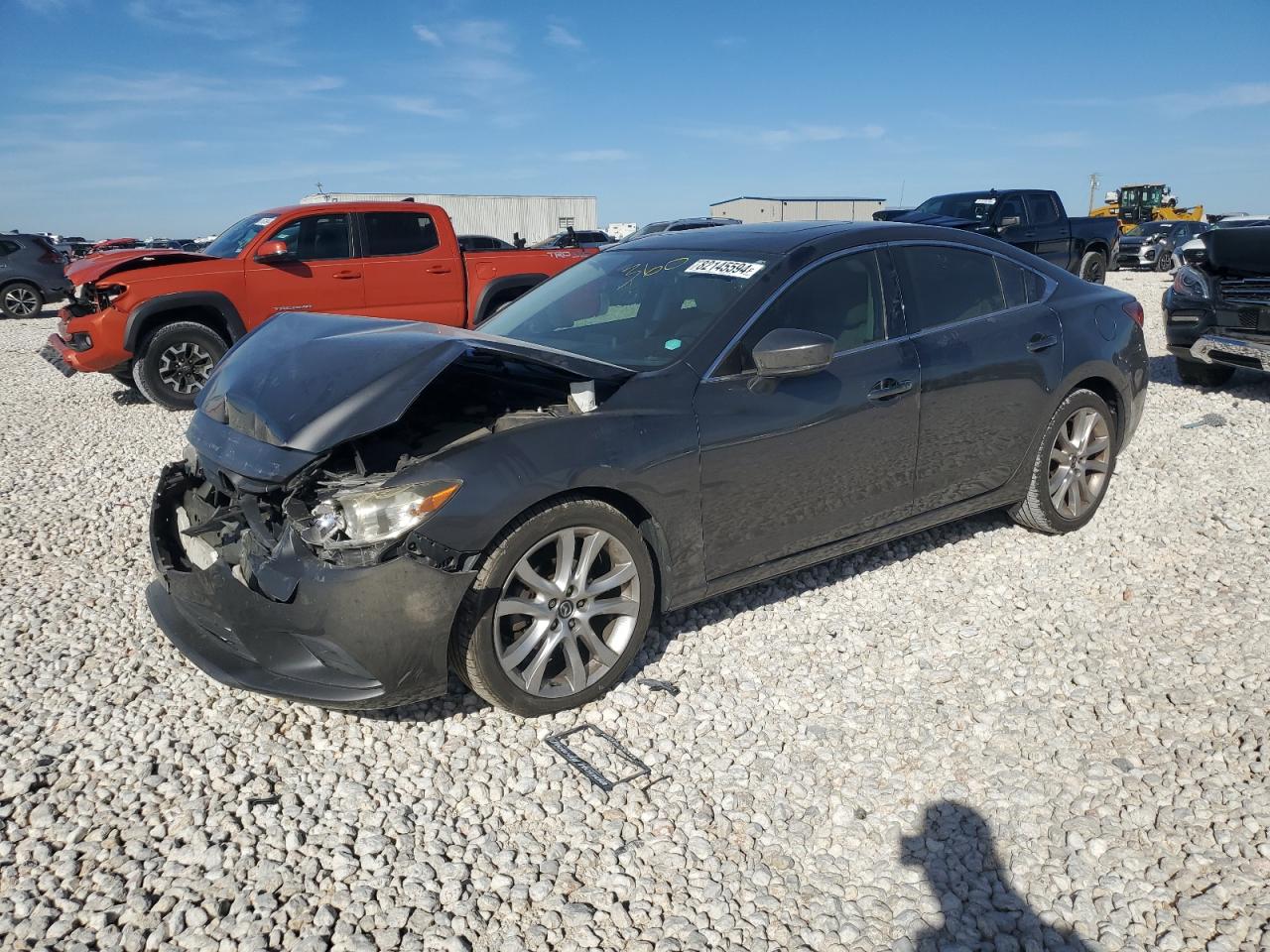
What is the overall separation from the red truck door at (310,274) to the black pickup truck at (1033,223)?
950 cm

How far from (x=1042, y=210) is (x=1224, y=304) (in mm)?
9055

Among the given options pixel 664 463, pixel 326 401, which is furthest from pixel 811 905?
pixel 326 401

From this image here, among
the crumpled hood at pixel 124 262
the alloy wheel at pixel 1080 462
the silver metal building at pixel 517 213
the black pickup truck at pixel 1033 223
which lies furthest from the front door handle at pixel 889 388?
the silver metal building at pixel 517 213

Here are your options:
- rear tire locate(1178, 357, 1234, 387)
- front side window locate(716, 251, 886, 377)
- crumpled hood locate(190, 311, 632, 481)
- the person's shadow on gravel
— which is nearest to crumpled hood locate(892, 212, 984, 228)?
rear tire locate(1178, 357, 1234, 387)

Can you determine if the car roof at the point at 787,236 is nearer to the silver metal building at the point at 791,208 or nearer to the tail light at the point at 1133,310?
the tail light at the point at 1133,310

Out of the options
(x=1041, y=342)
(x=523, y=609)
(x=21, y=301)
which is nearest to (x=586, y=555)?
(x=523, y=609)

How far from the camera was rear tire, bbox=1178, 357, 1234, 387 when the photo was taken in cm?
855

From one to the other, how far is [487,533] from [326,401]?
2.26ft

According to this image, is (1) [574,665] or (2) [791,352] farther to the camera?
(2) [791,352]

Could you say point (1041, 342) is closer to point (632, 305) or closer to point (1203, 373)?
point (632, 305)

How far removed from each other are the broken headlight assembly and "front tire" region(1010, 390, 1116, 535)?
129 inches

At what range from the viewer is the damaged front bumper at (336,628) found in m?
2.85

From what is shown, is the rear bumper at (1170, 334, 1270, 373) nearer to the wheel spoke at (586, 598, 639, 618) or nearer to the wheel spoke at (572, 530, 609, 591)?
the wheel spoke at (586, 598, 639, 618)

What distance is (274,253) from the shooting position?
9047 millimetres
